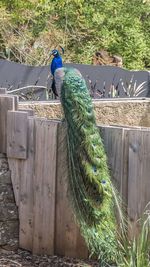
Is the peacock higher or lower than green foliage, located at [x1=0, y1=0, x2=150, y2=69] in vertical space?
lower

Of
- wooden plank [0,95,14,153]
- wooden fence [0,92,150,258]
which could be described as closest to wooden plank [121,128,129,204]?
wooden fence [0,92,150,258]

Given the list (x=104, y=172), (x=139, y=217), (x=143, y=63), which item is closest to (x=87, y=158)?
(x=104, y=172)

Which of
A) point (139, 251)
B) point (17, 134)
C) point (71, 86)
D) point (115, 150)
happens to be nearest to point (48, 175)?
point (17, 134)

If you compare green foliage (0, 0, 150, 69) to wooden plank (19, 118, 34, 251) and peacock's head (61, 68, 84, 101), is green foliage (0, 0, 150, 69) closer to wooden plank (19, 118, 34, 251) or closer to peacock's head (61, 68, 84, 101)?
peacock's head (61, 68, 84, 101)

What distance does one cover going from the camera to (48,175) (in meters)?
4.52

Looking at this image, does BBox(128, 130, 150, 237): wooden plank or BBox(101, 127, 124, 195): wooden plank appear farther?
BBox(101, 127, 124, 195): wooden plank

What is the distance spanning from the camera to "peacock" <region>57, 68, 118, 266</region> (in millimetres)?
4098

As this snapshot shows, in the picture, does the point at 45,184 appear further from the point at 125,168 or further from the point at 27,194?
the point at 125,168

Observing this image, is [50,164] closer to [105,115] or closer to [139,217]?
[139,217]

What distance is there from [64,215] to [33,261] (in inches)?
16.9

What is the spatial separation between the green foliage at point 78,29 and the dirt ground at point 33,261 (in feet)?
37.2

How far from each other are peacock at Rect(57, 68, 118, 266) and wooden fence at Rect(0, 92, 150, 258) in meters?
0.08

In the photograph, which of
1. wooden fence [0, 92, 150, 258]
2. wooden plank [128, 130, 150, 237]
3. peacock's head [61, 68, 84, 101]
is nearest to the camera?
wooden plank [128, 130, 150, 237]

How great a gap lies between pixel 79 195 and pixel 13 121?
0.85m
